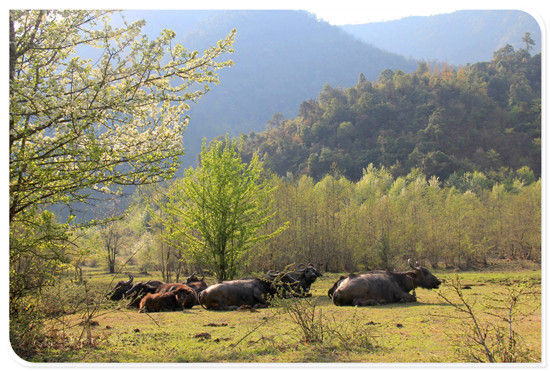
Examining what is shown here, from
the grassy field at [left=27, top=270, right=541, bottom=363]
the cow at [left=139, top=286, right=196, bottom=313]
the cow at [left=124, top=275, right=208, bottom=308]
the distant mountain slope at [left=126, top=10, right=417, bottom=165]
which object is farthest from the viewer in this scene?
the distant mountain slope at [left=126, top=10, right=417, bottom=165]

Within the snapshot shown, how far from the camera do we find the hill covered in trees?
7544 cm

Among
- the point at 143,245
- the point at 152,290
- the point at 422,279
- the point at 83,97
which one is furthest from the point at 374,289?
the point at 83,97

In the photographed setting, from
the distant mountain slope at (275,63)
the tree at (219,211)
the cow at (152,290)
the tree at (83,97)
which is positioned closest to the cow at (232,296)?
the cow at (152,290)

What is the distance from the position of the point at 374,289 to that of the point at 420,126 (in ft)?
276

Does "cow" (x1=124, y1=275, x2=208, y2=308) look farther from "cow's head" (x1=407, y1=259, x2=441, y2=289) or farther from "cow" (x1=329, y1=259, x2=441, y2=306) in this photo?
"cow's head" (x1=407, y1=259, x2=441, y2=289)

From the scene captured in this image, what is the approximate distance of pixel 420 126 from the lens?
8888cm

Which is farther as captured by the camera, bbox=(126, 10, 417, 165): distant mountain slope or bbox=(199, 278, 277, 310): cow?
bbox=(126, 10, 417, 165): distant mountain slope

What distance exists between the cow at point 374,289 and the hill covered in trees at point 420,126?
58.3 metres

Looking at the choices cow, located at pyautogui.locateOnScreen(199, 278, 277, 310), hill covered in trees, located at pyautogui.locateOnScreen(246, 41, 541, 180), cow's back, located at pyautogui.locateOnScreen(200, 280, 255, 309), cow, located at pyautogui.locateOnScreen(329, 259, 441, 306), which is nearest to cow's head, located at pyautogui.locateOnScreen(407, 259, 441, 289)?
cow, located at pyautogui.locateOnScreen(329, 259, 441, 306)

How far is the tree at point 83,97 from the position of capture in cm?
634

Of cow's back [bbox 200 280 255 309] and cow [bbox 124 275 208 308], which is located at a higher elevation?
cow's back [bbox 200 280 255 309]

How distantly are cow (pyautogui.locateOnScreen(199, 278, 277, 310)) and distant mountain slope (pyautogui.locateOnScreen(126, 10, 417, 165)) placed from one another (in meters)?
143

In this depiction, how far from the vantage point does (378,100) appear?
327 feet

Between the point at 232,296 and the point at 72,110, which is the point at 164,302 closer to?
the point at 232,296
